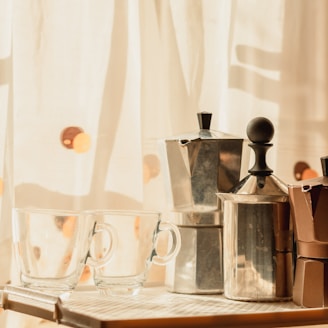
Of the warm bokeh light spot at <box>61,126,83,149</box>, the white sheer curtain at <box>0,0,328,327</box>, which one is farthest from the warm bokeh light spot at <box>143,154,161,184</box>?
the warm bokeh light spot at <box>61,126,83,149</box>

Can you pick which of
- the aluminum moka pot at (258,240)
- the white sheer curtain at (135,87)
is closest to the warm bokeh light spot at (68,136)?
the white sheer curtain at (135,87)

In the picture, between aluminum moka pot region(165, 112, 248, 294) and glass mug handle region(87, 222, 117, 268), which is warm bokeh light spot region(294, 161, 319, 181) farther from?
glass mug handle region(87, 222, 117, 268)

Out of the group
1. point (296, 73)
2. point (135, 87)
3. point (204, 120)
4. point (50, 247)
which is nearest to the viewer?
point (50, 247)

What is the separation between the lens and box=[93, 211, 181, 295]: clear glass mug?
2.95ft

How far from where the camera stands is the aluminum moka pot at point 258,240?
0.92m

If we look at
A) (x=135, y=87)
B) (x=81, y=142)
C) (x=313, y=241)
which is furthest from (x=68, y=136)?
(x=313, y=241)

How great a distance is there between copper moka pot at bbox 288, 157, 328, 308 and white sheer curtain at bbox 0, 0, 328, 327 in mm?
218

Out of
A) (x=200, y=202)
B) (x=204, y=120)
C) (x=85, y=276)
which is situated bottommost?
(x=85, y=276)

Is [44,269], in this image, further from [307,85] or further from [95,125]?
[307,85]

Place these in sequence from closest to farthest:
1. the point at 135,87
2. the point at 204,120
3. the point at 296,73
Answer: the point at 204,120 < the point at 135,87 < the point at 296,73

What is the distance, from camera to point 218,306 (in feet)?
2.87

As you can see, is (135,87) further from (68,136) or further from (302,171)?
(302,171)

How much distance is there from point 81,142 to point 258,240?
0.29m

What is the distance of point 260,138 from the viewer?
95 cm
